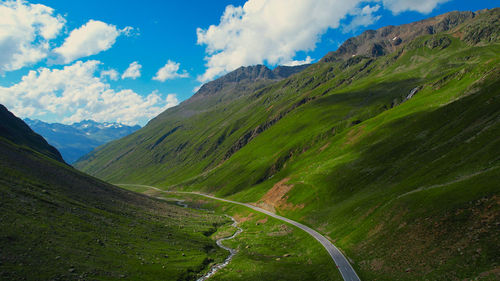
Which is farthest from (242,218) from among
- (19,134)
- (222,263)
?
(19,134)

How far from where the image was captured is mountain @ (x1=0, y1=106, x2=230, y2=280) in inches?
1563

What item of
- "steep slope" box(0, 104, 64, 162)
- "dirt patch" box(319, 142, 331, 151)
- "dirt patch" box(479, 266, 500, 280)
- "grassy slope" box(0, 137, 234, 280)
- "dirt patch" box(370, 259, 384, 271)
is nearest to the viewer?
"dirt patch" box(479, 266, 500, 280)

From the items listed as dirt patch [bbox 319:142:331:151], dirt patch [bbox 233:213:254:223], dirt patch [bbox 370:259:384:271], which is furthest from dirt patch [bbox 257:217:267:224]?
dirt patch [bbox 370:259:384:271]

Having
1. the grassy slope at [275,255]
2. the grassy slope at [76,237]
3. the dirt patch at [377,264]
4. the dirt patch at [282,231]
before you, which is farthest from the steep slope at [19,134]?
the dirt patch at [377,264]

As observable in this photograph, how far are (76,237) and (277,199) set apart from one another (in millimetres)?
74553

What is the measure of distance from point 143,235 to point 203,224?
39.7 metres

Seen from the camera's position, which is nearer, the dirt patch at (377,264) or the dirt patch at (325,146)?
the dirt patch at (377,264)

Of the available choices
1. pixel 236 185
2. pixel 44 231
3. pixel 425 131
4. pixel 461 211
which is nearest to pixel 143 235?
pixel 44 231

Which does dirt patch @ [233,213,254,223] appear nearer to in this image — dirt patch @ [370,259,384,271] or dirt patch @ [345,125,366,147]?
dirt patch @ [345,125,366,147]

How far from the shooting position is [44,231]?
47469 millimetres

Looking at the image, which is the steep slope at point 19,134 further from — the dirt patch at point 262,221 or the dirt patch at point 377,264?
the dirt patch at point 377,264

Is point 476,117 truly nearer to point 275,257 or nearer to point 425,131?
point 425,131

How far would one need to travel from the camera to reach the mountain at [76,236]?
3969cm

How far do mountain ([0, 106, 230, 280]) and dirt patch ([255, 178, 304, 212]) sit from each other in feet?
108
